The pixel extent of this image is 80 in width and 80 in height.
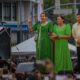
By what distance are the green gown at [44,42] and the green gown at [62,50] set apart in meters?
0.20

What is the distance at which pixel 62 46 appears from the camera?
1314 cm

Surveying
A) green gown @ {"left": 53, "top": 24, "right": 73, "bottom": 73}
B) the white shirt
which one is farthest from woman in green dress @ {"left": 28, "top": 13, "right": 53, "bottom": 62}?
the white shirt

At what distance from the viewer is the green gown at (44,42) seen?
13297mm

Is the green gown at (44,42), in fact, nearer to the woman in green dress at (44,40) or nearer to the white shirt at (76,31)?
the woman in green dress at (44,40)

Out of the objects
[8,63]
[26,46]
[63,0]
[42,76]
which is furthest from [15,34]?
[42,76]

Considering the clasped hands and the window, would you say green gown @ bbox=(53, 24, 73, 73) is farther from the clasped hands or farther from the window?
the window

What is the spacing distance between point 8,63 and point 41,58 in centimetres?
209

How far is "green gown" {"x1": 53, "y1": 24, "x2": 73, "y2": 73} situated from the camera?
43.0 ft

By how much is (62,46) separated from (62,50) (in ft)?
0.30

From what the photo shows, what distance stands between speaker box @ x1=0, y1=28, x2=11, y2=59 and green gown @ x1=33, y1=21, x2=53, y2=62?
1567mm

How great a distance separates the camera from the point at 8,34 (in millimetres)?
15141

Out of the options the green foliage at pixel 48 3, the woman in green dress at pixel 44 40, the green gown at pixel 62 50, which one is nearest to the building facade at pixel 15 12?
the green foliage at pixel 48 3

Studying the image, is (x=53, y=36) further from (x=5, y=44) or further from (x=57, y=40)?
(x=5, y=44)

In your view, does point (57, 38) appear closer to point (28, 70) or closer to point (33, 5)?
point (28, 70)
